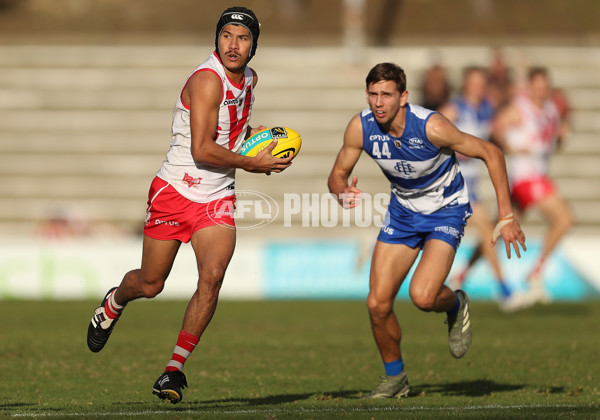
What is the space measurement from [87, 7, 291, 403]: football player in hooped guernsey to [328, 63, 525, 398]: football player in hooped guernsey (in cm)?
91

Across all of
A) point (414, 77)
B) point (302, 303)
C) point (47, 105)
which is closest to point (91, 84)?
point (47, 105)

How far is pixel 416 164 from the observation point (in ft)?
25.9

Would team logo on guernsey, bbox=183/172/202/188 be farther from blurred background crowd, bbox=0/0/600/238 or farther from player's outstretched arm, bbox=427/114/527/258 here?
blurred background crowd, bbox=0/0/600/238

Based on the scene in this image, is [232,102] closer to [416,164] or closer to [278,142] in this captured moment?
[278,142]

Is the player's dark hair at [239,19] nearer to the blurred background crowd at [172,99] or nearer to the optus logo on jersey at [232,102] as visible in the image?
the optus logo on jersey at [232,102]

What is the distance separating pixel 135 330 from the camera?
12.5m

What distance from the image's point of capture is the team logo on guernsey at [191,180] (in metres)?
7.36

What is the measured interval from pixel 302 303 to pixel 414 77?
9.66 metres

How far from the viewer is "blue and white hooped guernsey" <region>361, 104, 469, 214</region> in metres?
7.80

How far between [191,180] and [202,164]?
0.14m

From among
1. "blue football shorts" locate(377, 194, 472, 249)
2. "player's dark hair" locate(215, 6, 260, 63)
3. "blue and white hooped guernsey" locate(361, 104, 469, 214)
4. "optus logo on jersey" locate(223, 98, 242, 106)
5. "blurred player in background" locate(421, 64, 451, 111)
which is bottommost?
"blue football shorts" locate(377, 194, 472, 249)

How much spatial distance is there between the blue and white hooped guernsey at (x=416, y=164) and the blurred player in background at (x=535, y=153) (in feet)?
19.8

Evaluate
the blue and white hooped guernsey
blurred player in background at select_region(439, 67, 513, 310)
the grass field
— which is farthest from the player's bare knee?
blurred player in background at select_region(439, 67, 513, 310)

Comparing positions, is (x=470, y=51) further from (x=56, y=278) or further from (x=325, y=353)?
(x=325, y=353)
